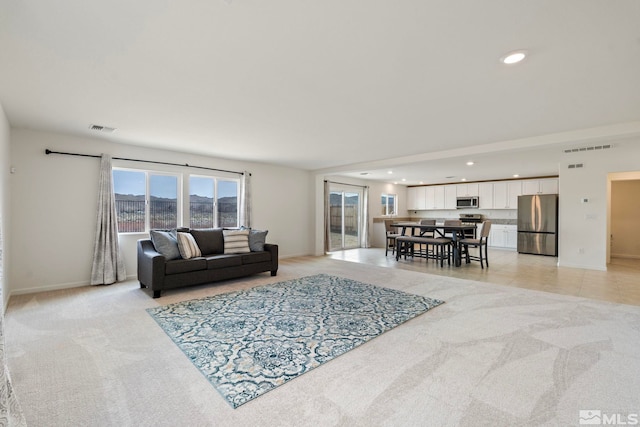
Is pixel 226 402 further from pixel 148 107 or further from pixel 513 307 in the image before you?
pixel 513 307

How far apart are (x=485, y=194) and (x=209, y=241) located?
29.1 feet

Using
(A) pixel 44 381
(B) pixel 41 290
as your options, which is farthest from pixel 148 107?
(B) pixel 41 290

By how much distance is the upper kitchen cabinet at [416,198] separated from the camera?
444 inches

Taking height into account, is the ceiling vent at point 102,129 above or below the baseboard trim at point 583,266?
above

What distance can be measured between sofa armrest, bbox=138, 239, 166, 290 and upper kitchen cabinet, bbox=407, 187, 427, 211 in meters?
9.62

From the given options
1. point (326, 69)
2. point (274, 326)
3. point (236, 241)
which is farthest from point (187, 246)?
point (326, 69)

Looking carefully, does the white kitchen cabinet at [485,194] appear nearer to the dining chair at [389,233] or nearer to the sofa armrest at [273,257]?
the dining chair at [389,233]

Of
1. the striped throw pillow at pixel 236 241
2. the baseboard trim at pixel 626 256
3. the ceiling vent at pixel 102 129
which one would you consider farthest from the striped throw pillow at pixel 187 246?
the baseboard trim at pixel 626 256

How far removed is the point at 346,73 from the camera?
8.11 feet

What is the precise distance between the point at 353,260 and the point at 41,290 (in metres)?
5.72

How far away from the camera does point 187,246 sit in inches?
177

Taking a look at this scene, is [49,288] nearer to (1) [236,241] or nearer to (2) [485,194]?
(1) [236,241]

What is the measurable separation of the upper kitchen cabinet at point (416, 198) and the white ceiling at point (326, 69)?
6.97 meters

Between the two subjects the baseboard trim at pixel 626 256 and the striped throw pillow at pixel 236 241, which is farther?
the baseboard trim at pixel 626 256
